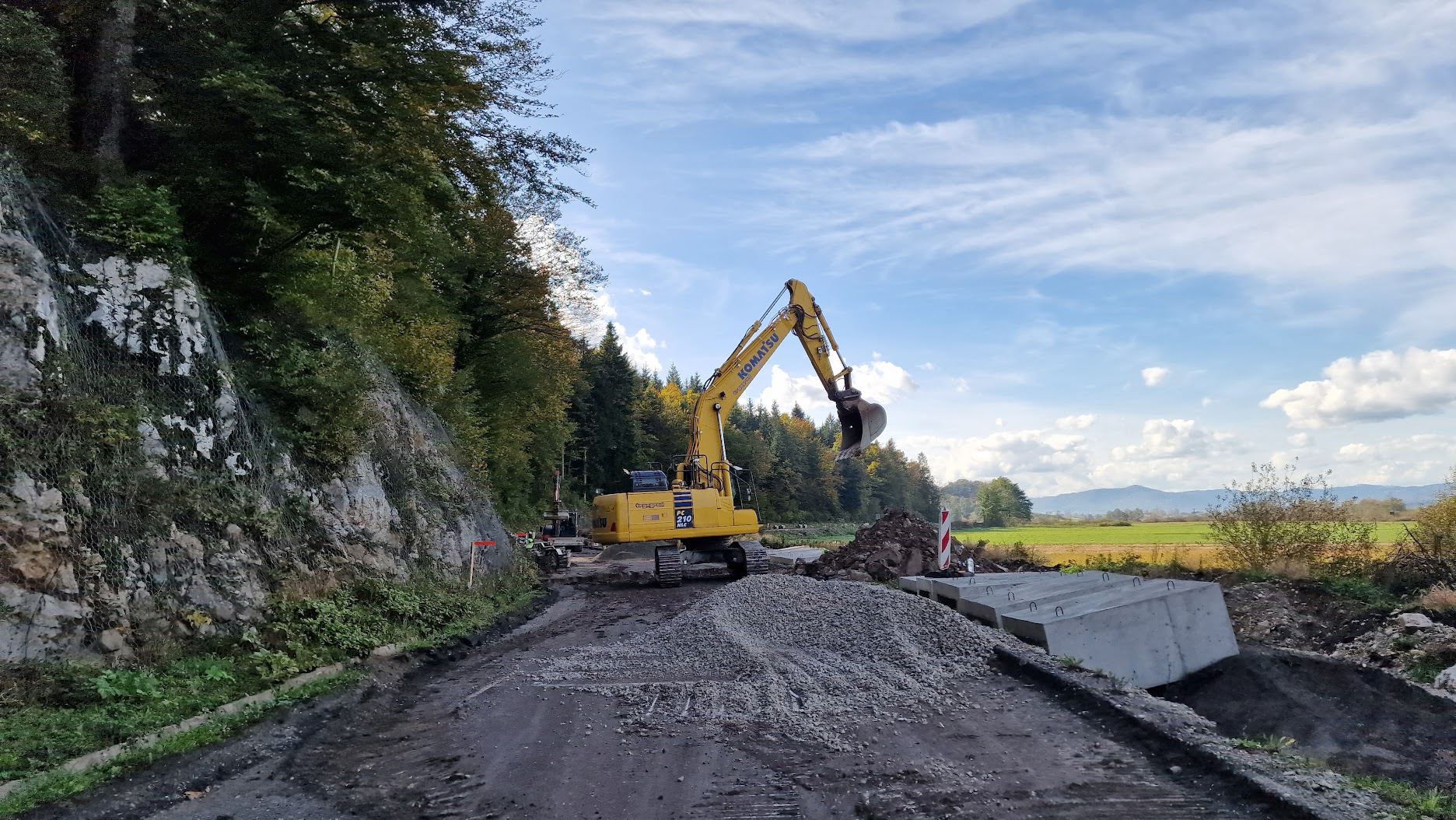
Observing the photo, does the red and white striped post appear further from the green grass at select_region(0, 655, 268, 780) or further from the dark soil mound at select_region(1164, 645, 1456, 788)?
the green grass at select_region(0, 655, 268, 780)

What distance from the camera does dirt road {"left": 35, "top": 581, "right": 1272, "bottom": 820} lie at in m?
4.95

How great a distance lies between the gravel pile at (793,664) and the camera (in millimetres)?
7242

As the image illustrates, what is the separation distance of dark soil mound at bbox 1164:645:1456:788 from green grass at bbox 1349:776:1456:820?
8.10ft

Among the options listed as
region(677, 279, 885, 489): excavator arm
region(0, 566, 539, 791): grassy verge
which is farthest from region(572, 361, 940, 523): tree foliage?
region(0, 566, 539, 791): grassy verge

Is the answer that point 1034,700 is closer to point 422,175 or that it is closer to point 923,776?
point 923,776

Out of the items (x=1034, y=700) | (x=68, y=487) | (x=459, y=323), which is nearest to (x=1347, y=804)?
(x=1034, y=700)


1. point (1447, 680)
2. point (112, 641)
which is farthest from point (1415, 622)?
point (112, 641)

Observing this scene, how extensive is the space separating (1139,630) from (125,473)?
10763 millimetres

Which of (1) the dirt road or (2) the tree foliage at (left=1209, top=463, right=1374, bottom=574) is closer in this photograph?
(1) the dirt road

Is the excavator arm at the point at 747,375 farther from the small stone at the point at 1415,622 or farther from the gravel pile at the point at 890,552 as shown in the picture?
the small stone at the point at 1415,622

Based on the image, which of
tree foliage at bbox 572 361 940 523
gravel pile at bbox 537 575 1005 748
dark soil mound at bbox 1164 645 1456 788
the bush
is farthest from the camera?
tree foliage at bbox 572 361 940 523

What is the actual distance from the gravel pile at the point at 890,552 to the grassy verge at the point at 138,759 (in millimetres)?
13937

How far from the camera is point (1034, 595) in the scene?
11.6m

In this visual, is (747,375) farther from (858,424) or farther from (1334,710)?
Result: (1334,710)
